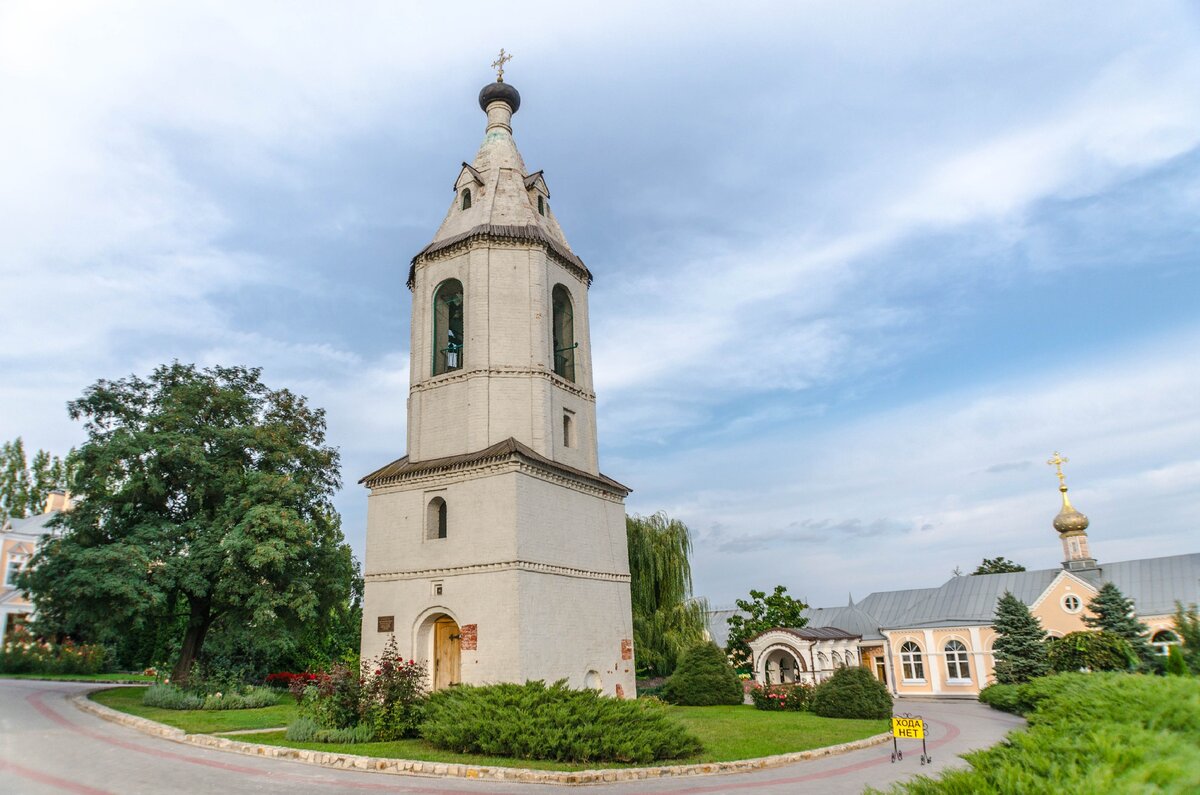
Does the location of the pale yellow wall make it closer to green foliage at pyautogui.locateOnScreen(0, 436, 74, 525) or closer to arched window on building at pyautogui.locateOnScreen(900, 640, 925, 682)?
arched window on building at pyautogui.locateOnScreen(900, 640, 925, 682)

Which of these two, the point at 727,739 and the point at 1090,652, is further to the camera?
the point at 1090,652

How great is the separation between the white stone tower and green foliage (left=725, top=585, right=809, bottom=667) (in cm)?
1356

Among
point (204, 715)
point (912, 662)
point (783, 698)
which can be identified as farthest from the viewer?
point (912, 662)

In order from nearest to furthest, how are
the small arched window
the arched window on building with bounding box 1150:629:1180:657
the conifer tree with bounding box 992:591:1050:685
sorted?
the small arched window
the conifer tree with bounding box 992:591:1050:685
the arched window on building with bounding box 1150:629:1180:657

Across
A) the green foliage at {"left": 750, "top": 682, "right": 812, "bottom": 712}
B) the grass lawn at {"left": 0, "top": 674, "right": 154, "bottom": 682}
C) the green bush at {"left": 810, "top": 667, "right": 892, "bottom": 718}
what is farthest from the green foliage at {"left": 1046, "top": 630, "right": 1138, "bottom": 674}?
the grass lawn at {"left": 0, "top": 674, "right": 154, "bottom": 682}

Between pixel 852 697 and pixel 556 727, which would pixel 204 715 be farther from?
pixel 852 697

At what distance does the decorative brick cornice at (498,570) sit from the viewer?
17781mm

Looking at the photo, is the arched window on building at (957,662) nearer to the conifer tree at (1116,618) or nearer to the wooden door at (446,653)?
the conifer tree at (1116,618)

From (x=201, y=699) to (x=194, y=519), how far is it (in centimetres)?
586

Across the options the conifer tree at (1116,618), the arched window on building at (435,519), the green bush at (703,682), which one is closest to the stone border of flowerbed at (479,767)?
the arched window on building at (435,519)

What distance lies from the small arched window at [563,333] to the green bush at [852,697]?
12887mm

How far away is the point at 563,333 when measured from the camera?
23.1 meters

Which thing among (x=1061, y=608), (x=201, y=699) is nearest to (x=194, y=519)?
(x=201, y=699)

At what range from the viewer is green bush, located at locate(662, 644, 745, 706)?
87.0ft
